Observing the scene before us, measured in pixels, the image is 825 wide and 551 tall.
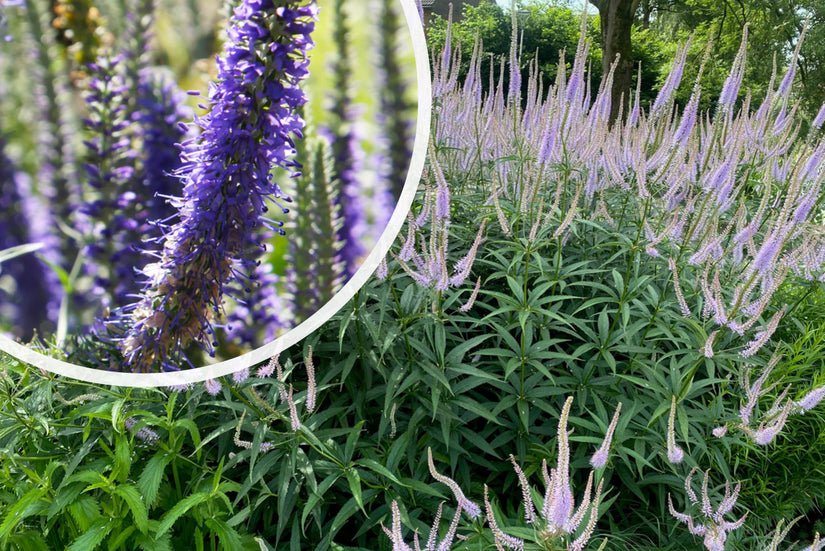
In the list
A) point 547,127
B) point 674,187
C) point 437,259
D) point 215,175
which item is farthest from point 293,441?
point 674,187

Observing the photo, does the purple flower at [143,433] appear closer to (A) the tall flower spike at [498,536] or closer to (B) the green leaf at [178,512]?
(B) the green leaf at [178,512]

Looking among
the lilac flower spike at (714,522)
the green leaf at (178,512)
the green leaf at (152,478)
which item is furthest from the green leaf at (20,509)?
the lilac flower spike at (714,522)

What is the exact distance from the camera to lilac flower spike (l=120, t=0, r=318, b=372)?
1.23 metres

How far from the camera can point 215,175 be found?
4.17 feet

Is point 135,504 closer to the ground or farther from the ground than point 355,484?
closer to the ground

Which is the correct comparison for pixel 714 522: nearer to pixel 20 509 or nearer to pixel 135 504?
pixel 135 504

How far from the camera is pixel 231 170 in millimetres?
1289

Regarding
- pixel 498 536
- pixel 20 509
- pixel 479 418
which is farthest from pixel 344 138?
pixel 479 418

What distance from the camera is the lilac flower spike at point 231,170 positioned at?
1.23m

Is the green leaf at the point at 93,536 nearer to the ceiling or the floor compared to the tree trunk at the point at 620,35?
nearer to the floor

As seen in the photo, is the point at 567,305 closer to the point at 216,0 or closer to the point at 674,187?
the point at 674,187

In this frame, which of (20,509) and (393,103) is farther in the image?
(20,509)

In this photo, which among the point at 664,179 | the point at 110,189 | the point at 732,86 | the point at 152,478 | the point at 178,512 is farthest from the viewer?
the point at 732,86

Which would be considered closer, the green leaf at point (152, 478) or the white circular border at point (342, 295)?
the white circular border at point (342, 295)
